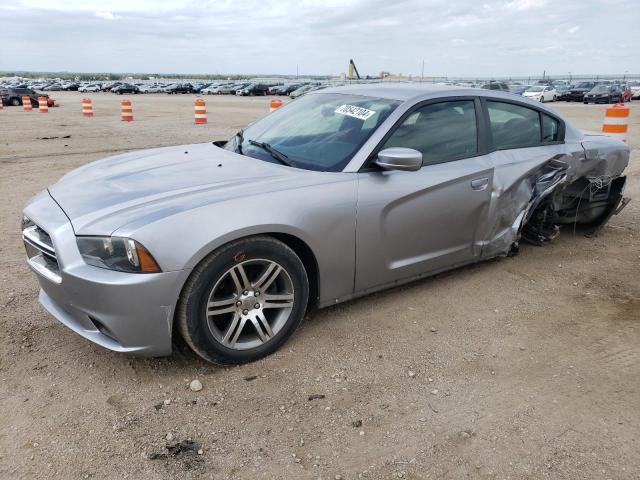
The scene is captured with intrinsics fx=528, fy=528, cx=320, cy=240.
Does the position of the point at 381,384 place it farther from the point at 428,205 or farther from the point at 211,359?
the point at 428,205

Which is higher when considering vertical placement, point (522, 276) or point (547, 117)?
point (547, 117)

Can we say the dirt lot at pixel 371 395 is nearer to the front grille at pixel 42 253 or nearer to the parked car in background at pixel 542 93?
the front grille at pixel 42 253

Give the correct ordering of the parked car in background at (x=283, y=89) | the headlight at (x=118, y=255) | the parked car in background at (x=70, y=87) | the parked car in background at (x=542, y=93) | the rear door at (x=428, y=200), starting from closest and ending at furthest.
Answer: the headlight at (x=118, y=255), the rear door at (x=428, y=200), the parked car in background at (x=542, y=93), the parked car in background at (x=283, y=89), the parked car in background at (x=70, y=87)

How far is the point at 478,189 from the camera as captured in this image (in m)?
3.87

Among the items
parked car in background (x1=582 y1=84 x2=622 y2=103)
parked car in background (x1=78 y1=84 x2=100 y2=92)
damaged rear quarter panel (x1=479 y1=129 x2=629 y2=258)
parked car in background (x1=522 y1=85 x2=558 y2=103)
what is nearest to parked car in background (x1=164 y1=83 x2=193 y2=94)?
parked car in background (x1=78 y1=84 x2=100 y2=92)

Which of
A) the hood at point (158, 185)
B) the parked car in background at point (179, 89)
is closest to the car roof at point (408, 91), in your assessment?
the hood at point (158, 185)

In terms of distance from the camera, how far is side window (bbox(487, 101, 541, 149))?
416 cm

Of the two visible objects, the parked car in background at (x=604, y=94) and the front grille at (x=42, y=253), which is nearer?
the front grille at (x=42, y=253)

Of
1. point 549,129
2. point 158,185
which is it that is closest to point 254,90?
point 549,129

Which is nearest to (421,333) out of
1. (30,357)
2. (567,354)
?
(567,354)

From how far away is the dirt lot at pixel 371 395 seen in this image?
2326mm

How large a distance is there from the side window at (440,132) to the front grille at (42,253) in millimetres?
2087

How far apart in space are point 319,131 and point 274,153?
14.6 inches

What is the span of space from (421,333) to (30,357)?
7.85 feet
